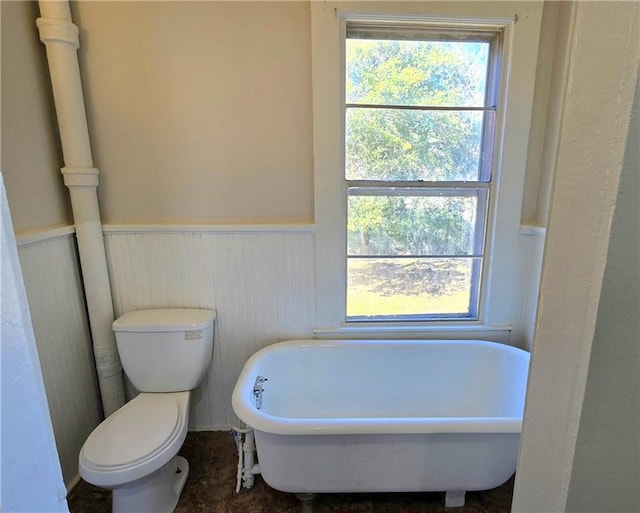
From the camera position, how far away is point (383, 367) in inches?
70.9

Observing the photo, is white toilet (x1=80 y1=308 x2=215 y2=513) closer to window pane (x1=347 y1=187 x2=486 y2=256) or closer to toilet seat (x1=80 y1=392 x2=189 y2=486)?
toilet seat (x1=80 y1=392 x2=189 y2=486)

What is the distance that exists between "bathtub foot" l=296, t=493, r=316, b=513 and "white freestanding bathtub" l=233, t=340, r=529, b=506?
2.5 inches

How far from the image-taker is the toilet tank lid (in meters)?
1.58

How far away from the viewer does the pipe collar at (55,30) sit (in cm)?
137

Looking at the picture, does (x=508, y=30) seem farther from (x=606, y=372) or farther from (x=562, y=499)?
(x=562, y=499)

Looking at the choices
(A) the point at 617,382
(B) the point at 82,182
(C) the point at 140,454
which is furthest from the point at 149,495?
(A) the point at 617,382

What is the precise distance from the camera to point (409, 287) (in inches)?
74.5

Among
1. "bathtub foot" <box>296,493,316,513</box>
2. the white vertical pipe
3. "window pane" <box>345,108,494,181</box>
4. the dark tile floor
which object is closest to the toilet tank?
the white vertical pipe

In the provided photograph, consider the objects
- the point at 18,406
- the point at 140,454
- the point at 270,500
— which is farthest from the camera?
the point at 270,500

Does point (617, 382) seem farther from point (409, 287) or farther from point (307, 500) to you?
point (409, 287)

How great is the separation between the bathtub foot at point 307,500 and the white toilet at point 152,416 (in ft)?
1.77

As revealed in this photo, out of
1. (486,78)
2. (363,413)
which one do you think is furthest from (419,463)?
(486,78)

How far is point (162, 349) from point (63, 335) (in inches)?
17.0

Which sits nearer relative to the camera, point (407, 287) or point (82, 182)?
point (82, 182)
